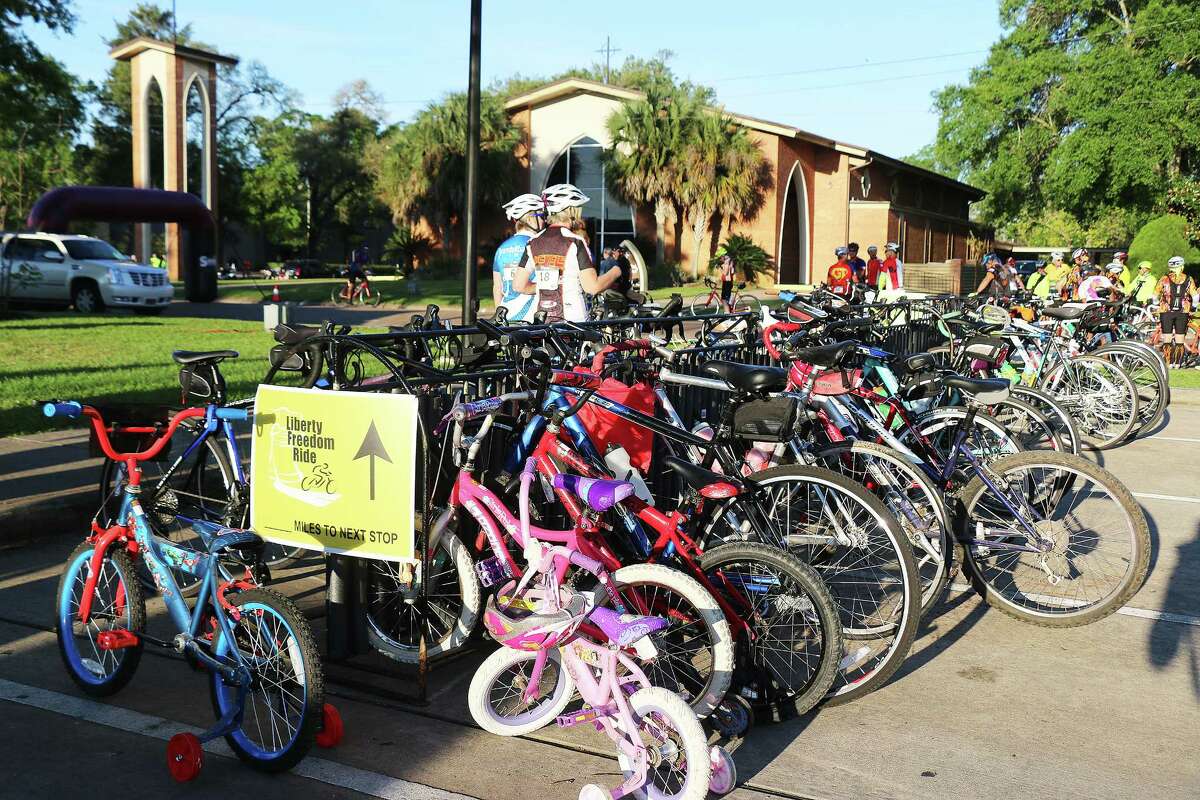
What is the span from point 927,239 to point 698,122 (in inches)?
611

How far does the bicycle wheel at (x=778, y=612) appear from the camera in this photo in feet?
13.1

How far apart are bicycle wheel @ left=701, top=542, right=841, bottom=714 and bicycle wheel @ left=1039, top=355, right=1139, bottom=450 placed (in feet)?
22.4

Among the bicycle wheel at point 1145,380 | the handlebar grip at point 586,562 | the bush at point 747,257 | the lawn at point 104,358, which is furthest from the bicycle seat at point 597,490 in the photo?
the bush at point 747,257

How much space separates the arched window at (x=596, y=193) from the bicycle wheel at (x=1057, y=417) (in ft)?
115

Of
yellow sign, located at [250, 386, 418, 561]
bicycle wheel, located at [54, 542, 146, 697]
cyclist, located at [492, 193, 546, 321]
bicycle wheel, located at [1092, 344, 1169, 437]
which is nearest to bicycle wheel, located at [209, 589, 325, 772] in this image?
yellow sign, located at [250, 386, 418, 561]

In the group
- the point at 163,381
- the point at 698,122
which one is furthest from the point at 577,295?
the point at 698,122

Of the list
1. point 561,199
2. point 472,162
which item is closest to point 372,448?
point 561,199

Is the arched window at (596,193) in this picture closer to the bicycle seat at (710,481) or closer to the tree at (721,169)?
the tree at (721,169)

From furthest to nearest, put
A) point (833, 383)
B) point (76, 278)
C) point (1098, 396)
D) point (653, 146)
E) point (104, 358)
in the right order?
1. point (653, 146)
2. point (76, 278)
3. point (104, 358)
4. point (1098, 396)
5. point (833, 383)

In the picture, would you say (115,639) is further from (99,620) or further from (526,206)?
(526,206)

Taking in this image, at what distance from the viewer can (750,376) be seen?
471 centimetres

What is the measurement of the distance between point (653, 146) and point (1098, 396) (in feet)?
99.5

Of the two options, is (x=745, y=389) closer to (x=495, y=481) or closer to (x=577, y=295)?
(x=495, y=481)

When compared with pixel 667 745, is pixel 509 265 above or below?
above
